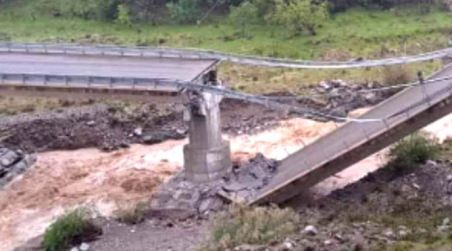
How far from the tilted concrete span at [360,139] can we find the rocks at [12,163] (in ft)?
48.9

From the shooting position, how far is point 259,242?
35.7 meters

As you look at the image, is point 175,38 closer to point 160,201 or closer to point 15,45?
point 15,45

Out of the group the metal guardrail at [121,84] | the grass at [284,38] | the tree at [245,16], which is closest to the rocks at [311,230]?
the metal guardrail at [121,84]

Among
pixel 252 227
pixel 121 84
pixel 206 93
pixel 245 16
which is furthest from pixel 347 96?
pixel 252 227

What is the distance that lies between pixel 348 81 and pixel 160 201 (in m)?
18.9

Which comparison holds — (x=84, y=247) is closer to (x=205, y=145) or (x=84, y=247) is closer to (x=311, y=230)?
(x=205, y=145)

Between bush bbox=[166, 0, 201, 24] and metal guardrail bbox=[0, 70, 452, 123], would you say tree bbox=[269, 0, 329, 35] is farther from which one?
metal guardrail bbox=[0, 70, 452, 123]

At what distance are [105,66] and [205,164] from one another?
327 inches

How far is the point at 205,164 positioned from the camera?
4878cm

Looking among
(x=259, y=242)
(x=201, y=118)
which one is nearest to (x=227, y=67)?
(x=201, y=118)

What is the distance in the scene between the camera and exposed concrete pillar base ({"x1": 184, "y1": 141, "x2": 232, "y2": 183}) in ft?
160

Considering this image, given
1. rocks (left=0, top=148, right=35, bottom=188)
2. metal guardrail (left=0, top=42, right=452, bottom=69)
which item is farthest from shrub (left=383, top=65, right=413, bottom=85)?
rocks (left=0, top=148, right=35, bottom=188)

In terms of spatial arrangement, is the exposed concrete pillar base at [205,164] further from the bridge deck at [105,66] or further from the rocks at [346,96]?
the rocks at [346,96]

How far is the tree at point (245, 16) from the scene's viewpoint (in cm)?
7375
